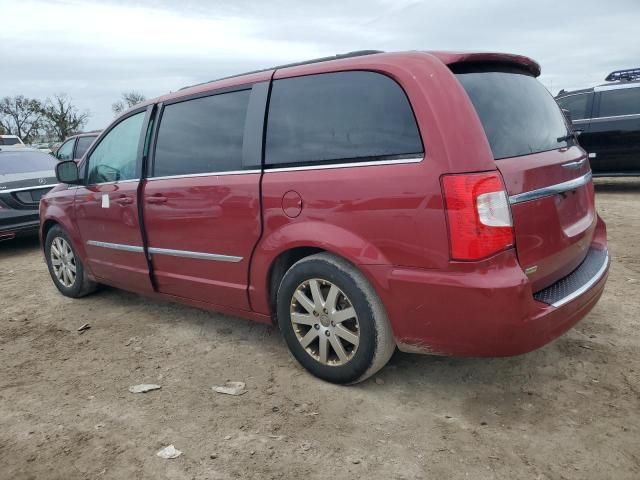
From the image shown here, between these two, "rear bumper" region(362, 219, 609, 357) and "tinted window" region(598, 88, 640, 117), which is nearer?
"rear bumper" region(362, 219, 609, 357)

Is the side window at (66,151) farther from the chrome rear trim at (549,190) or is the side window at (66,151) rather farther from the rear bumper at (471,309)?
the chrome rear trim at (549,190)

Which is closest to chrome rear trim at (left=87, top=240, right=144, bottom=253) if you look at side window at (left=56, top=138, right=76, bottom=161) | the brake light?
the brake light

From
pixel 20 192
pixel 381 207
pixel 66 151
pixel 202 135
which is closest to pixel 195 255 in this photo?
pixel 202 135

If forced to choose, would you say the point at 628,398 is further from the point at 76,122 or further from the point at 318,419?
the point at 76,122

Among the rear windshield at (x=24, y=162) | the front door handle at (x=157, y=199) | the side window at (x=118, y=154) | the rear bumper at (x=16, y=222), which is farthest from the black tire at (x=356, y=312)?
the rear windshield at (x=24, y=162)

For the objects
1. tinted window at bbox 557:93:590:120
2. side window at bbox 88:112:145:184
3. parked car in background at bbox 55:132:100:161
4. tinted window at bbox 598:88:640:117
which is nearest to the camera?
side window at bbox 88:112:145:184

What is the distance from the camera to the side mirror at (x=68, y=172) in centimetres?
446

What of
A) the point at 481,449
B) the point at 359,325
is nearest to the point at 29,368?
the point at 359,325

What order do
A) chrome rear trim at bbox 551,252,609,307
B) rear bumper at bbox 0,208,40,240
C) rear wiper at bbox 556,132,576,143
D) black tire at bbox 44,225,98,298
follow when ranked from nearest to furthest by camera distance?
chrome rear trim at bbox 551,252,609,307 < rear wiper at bbox 556,132,576,143 < black tire at bbox 44,225,98,298 < rear bumper at bbox 0,208,40,240

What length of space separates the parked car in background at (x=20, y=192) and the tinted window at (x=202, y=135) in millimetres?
4510

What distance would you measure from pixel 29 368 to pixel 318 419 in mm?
2115

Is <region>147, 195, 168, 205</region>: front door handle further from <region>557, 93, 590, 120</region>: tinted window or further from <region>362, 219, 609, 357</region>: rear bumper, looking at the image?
<region>557, 93, 590, 120</region>: tinted window

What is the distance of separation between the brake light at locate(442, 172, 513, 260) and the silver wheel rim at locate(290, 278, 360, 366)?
0.71 metres

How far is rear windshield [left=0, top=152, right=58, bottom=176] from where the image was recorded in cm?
787
